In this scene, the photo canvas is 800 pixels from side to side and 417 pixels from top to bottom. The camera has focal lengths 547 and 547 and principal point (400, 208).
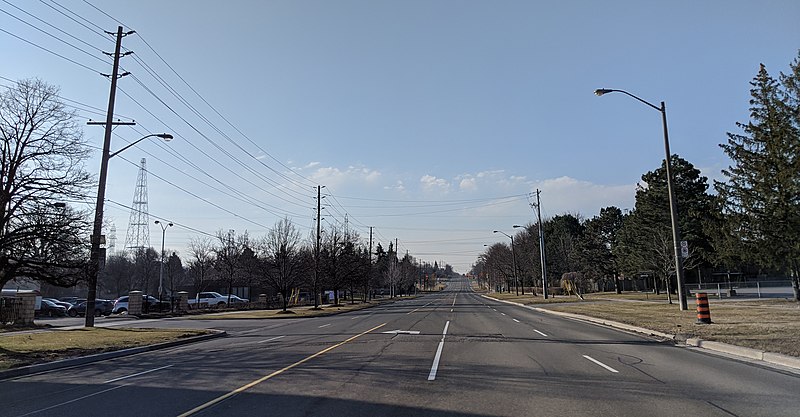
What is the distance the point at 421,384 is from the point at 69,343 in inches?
573

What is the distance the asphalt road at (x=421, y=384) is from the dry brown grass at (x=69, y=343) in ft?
4.96

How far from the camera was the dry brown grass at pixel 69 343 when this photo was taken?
15.5 metres

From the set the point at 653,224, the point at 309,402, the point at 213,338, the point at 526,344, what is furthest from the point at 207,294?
the point at 309,402

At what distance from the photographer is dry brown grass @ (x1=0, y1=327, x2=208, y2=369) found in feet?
50.7

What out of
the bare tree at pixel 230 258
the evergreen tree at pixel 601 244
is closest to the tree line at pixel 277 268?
the bare tree at pixel 230 258

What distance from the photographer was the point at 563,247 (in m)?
101

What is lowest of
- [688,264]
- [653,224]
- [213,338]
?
[213,338]

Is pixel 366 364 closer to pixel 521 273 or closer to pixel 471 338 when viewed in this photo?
pixel 471 338

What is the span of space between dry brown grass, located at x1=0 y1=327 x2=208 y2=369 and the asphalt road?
1.51 meters

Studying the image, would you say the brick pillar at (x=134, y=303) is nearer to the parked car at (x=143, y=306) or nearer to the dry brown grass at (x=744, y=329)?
the parked car at (x=143, y=306)

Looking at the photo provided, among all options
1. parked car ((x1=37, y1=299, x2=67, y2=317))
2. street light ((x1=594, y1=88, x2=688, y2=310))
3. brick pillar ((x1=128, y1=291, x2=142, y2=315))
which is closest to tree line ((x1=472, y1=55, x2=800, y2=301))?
street light ((x1=594, y1=88, x2=688, y2=310))

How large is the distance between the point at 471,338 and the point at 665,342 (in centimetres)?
619

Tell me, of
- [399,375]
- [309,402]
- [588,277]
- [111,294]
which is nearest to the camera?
[309,402]

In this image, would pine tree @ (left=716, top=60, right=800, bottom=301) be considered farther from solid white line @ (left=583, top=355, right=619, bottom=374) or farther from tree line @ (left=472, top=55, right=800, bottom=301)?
solid white line @ (left=583, top=355, right=619, bottom=374)
